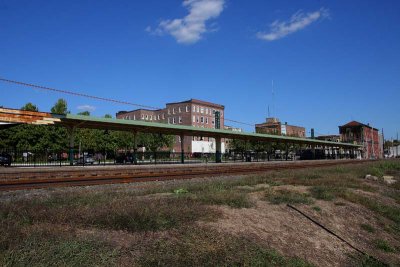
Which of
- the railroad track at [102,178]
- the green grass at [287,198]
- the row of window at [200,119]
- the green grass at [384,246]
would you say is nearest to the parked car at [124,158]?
the railroad track at [102,178]

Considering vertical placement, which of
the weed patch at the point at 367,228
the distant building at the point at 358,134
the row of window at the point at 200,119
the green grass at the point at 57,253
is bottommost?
the weed patch at the point at 367,228

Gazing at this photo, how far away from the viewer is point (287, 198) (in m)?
11.2

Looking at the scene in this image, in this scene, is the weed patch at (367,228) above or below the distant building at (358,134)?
below

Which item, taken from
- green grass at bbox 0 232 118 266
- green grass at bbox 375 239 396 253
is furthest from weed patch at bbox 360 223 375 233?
green grass at bbox 0 232 118 266

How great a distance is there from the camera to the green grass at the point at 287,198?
10.9 metres

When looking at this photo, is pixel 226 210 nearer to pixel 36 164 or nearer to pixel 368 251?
pixel 368 251

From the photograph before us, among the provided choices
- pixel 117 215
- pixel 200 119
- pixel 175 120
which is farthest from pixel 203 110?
pixel 117 215

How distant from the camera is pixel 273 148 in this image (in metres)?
115

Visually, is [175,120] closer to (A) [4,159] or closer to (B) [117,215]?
(A) [4,159]

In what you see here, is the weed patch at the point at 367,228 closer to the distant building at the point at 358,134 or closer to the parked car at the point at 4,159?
the parked car at the point at 4,159

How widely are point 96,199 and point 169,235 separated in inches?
146

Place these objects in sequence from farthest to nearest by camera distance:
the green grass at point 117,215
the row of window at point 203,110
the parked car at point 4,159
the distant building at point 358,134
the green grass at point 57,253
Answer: the distant building at point 358,134, the row of window at point 203,110, the parked car at point 4,159, the green grass at point 117,215, the green grass at point 57,253

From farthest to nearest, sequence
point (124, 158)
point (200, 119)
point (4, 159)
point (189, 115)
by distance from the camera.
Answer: point (200, 119)
point (189, 115)
point (124, 158)
point (4, 159)

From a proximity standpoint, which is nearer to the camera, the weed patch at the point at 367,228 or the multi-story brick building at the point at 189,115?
the weed patch at the point at 367,228
